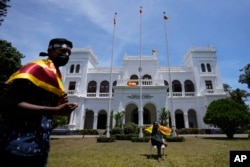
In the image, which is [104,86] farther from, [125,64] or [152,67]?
[152,67]

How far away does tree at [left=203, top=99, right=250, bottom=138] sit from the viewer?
16.7 m

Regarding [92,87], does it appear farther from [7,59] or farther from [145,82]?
[7,59]

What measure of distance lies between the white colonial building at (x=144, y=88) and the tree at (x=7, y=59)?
11.7 m

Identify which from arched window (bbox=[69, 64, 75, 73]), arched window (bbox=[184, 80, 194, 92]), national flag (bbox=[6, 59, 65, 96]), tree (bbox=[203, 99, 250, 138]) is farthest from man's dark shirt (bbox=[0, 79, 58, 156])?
arched window (bbox=[69, 64, 75, 73])

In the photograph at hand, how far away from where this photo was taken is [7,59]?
1644 cm

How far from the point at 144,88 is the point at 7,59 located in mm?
17275

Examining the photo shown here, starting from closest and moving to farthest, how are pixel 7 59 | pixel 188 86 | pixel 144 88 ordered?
pixel 7 59
pixel 144 88
pixel 188 86

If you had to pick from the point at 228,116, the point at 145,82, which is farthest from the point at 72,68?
the point at 228,116

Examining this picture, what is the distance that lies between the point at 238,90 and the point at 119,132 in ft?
77.6

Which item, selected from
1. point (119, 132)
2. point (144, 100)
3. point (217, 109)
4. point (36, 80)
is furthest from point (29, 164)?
point (144, 100)

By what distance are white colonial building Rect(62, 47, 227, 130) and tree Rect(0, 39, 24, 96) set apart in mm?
11679

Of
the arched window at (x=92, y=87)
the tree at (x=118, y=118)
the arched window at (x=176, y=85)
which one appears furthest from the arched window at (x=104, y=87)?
the arched window at (x=176, y=85)

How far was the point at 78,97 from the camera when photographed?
2780 cm

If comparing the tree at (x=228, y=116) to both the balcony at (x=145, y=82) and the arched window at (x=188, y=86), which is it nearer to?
the balcony at (x=145, y=82)
